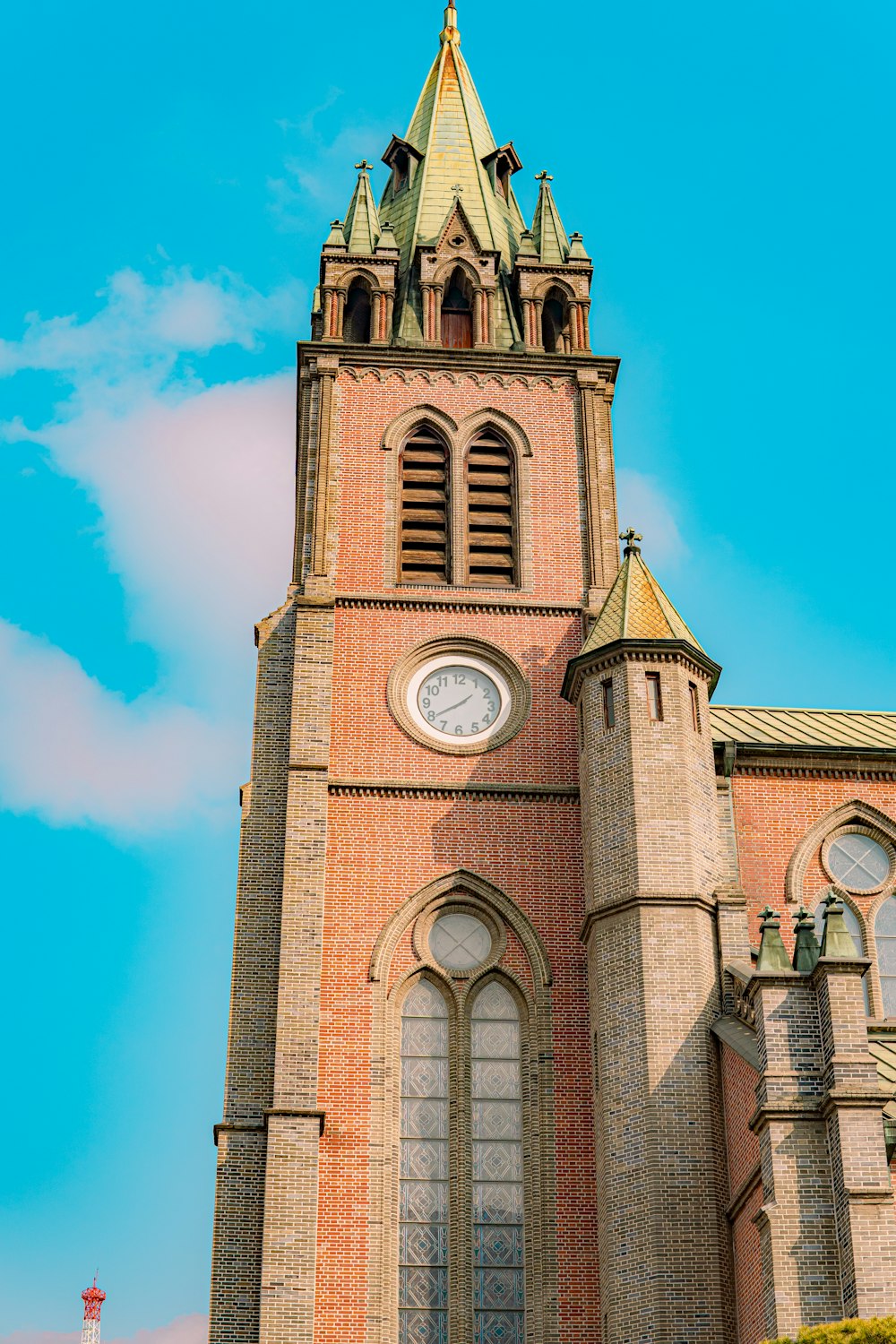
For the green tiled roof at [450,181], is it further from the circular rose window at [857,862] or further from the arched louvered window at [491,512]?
the circular rose window at [857,862]

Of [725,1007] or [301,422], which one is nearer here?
[725,1007]

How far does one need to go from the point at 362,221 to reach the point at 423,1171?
66.9 feet

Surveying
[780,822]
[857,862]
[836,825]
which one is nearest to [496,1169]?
[780,822]

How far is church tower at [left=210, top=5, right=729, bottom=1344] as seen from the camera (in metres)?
30.0

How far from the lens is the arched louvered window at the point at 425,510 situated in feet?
124

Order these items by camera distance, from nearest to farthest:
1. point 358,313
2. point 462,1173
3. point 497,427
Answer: point 462,1173, point 497,427, point 358,313

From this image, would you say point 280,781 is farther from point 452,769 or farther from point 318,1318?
point 318,1318

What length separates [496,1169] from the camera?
31.4 meters

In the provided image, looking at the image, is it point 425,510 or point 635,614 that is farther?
point 425,510

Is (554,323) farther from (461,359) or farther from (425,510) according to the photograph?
(425,510)

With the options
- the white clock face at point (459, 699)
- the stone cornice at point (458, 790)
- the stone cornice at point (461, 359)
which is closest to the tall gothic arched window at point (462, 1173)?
the stone cornice at point (458, 790)

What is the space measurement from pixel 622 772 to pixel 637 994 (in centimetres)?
379

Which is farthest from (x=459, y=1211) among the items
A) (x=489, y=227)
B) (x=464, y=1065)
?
(x=489, y=227)

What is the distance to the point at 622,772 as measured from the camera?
108 ft
